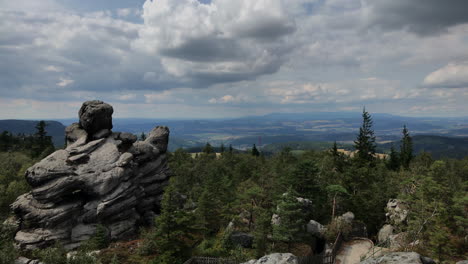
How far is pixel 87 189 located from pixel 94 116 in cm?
1233

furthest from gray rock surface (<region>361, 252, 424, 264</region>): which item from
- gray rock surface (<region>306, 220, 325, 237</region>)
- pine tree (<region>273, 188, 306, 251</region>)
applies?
gray rock surface (<region>306, 220, 325, 237</region>)

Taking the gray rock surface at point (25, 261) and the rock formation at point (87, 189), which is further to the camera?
the rock formation at point (87, 189)

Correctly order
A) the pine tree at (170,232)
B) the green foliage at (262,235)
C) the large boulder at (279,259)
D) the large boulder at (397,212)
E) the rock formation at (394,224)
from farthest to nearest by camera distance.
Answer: the large boulder at (397,212), the rock formation at (394,224), the green foliage at (262,235), the pine tree at (170,232), the large boulder at (279,259)

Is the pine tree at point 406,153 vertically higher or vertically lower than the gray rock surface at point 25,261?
higher

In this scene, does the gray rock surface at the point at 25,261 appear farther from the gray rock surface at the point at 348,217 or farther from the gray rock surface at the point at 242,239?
the gray rock surface at the point at 348,217

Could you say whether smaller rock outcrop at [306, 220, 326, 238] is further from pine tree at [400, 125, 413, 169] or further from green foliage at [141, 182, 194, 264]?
pine tree at [400, 125, 413, 169]

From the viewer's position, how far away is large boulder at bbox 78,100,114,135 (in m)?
41.0

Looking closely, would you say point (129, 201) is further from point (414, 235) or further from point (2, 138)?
point (2, 138)

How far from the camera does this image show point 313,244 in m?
31.8

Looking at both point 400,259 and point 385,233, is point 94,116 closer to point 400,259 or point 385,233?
point 400,259

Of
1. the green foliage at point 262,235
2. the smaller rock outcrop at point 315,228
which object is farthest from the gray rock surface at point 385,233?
the green foliage at point 262,235

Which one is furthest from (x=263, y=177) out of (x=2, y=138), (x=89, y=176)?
(x=2, y=138)

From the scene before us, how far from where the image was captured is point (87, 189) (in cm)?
3534

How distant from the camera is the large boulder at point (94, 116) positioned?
41.0 metres
